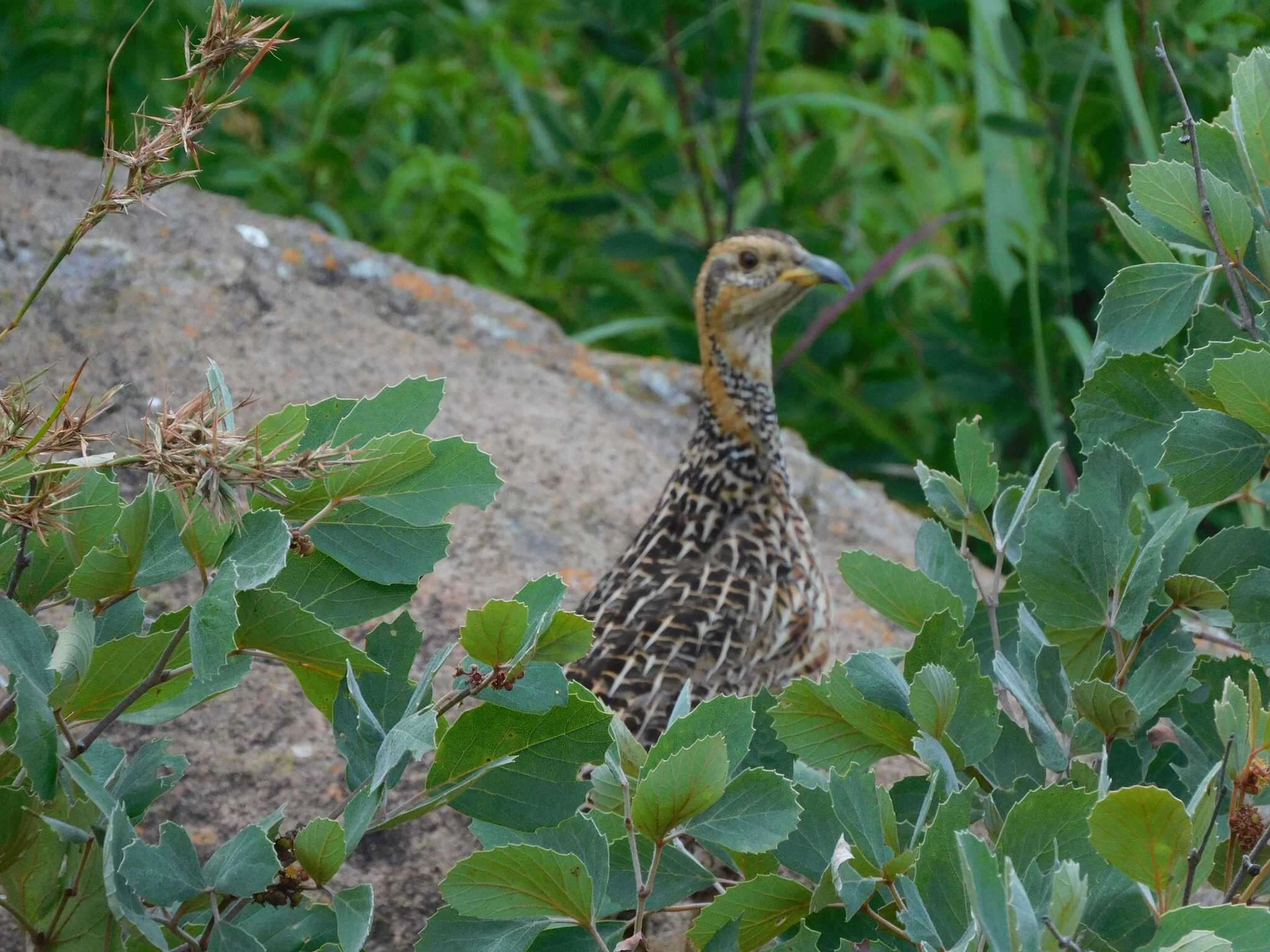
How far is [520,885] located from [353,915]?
0.17 metres

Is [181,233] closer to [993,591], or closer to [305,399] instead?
[305,399]

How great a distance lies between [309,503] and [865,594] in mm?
709

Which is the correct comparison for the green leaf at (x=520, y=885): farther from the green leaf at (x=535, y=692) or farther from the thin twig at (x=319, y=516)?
the thin twig at (x=319, y=516)

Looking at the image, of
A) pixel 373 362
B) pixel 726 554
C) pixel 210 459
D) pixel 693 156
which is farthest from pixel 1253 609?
pixel 693 156

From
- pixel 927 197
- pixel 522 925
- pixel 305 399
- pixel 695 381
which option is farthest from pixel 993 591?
pixel 927 197

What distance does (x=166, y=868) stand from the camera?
4.95 ft

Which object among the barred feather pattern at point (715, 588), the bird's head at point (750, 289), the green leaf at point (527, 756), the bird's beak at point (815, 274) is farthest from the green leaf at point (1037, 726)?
the bird's beak at point (815, 274)

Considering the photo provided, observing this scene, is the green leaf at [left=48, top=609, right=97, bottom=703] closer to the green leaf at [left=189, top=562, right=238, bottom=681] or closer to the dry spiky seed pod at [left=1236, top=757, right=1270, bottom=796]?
the green leaf at [left=189, top=562, right=238, bottom=681]

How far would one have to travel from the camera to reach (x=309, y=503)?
1671 millimetres

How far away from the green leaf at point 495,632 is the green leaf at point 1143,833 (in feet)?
2.01

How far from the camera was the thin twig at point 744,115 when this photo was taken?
17.2ft

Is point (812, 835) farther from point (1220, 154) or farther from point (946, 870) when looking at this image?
point (1220, 154)

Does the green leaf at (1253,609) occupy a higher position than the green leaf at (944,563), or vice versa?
the green leaf at (1253,609)

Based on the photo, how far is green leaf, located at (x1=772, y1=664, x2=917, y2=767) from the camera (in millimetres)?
1715
